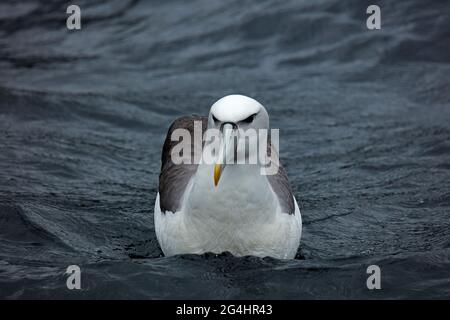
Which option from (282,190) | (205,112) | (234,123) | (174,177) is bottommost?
(282,190)

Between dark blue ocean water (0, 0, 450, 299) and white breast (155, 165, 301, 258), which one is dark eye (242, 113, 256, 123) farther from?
dark blue ocean water (0, 0, 450, 299)

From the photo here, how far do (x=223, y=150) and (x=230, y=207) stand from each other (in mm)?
590

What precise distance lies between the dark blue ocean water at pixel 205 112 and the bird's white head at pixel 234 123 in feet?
3.01

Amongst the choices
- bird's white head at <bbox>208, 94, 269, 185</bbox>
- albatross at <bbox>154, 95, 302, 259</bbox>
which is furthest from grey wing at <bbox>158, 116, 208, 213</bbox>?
bird's white head at <bbox>208, 94, 269, 185</bbox>

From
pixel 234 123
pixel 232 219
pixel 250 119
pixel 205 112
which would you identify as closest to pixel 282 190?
pixel 232 219

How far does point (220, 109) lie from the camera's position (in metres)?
6.27

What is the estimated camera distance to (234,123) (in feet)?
20.5

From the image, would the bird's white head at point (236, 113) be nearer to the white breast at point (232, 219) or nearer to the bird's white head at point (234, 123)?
Answer: the bird's white head at point (234, 123)

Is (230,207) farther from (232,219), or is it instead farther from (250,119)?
(250,119)

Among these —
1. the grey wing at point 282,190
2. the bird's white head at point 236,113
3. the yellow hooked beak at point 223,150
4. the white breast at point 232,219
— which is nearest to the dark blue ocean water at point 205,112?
the white breast at point 232,219

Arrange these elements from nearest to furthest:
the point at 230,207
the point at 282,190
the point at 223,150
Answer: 1. the point at 223,150
2. the point at 230,207
3. the point at 282,190

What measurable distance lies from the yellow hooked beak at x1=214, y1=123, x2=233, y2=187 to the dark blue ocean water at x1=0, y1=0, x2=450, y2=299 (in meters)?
0.91

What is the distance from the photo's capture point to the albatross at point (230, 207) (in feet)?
20.7

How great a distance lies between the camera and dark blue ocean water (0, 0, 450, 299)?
681 centimetres
